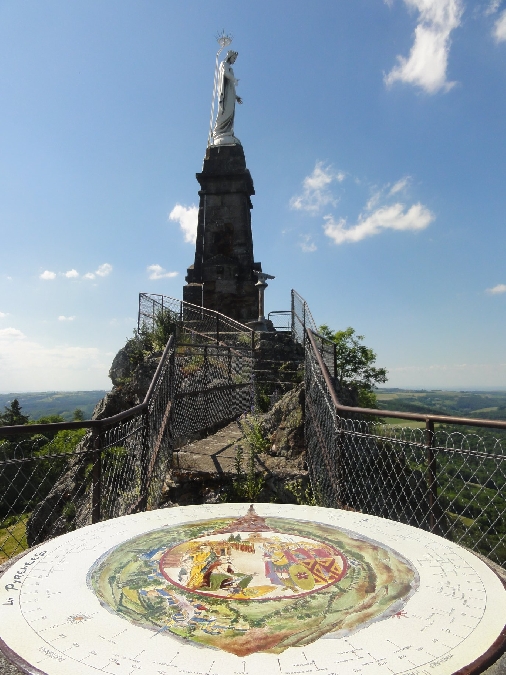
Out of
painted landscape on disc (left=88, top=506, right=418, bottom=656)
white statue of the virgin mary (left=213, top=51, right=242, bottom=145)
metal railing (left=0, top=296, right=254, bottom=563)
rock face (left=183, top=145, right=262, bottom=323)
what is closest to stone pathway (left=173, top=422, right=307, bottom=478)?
metal railing (left=0, top=296, right=254, bottom=563)

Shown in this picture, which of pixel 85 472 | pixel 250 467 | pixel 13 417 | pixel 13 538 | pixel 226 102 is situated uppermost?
pixel 226 102

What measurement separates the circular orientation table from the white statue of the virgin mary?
769 inches

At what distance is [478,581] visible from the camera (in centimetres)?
196

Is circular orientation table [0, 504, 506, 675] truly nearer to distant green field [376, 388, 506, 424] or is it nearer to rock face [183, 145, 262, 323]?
distant green field [376, 388, 506, 424]

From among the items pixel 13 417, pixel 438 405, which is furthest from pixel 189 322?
pixel 438 405

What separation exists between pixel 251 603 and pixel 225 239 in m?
17.5

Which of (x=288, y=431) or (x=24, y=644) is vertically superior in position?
(x=288, y=431)

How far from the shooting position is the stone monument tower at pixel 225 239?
58.2 feet

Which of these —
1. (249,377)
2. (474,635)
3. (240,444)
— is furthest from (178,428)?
(474,635)

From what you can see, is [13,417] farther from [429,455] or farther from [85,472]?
[429,455]

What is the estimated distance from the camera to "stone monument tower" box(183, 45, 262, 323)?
17.7m

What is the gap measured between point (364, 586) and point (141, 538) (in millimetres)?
1260

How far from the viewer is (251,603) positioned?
1770 mm

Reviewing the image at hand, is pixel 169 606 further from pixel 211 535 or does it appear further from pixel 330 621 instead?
pixel 211 535
